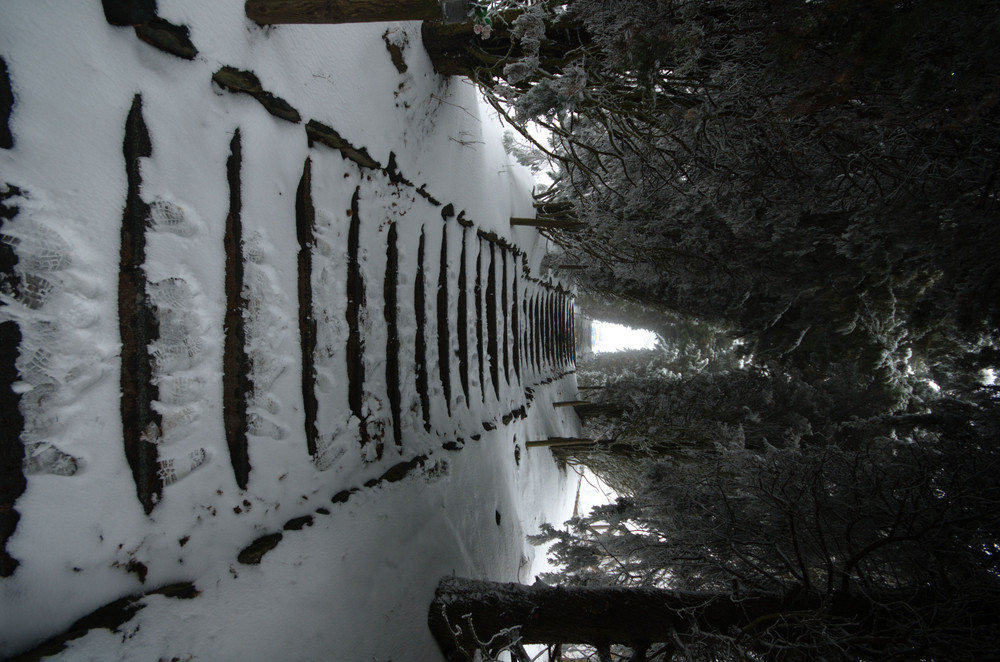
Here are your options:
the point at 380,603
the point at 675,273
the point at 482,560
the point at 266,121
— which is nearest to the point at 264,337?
the point at 266,121

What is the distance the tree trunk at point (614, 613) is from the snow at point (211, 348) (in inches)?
16.6

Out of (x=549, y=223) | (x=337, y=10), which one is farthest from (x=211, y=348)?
(x=549, y=223)

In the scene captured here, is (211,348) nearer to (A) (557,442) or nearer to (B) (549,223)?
(A) (557,442)

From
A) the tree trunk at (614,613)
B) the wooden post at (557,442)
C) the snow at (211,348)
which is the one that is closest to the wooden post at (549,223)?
the wooden post at (557,442)

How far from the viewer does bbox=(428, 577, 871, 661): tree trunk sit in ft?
8.55

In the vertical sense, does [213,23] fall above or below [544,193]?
below

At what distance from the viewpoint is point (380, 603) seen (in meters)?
2.54

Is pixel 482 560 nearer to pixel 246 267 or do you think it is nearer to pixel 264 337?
pixel 264 337

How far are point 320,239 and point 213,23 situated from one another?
3.35 feet

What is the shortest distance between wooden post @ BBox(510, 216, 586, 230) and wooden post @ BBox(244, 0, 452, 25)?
3.97 metres

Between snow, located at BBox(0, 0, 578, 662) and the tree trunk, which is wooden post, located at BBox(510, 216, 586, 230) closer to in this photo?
snow, located at BBox(0, 0, 578, 662)

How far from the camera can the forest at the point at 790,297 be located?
7.29 feet

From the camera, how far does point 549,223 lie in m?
6.72

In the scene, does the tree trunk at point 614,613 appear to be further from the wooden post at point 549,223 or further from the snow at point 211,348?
the wooden post at point 549,223
